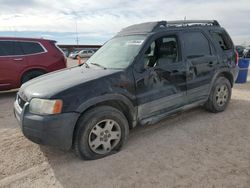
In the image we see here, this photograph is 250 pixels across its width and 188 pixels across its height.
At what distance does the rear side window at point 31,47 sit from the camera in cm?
789

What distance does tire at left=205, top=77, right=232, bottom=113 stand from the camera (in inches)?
205

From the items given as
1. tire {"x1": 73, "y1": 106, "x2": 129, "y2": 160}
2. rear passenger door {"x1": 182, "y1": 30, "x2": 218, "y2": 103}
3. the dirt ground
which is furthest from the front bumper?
rear passenger door {"x1": 182, "y1": 30, "x2": 218, "y2": 103}

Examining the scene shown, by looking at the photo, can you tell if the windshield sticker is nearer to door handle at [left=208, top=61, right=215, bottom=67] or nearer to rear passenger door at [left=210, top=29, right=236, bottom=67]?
door handle at [left=208, top=61, right=215, bottom=67]

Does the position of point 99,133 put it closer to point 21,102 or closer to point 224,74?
point 21,102

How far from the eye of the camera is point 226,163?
3.39 meters

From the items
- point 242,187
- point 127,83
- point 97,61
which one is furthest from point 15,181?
point 242,187

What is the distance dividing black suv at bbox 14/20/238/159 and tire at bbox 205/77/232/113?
20 mm

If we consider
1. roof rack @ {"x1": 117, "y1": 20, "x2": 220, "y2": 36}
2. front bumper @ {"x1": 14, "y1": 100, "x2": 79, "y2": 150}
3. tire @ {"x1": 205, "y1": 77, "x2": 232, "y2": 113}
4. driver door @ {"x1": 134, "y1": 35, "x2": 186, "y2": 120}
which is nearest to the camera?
front bumper @ {"x1": 14, "y1": 100, "x2": 79, "y2": 150}

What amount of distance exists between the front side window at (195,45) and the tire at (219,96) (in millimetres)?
728

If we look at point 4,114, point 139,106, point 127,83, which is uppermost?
point 127,83

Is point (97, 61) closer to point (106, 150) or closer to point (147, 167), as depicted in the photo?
point (106, 150)

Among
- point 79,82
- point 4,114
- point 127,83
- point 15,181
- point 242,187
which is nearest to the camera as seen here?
point 242,187

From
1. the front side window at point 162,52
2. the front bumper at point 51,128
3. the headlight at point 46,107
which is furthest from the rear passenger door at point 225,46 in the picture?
the headlight at point 46,107

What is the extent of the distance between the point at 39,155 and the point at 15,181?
666 millimetres
